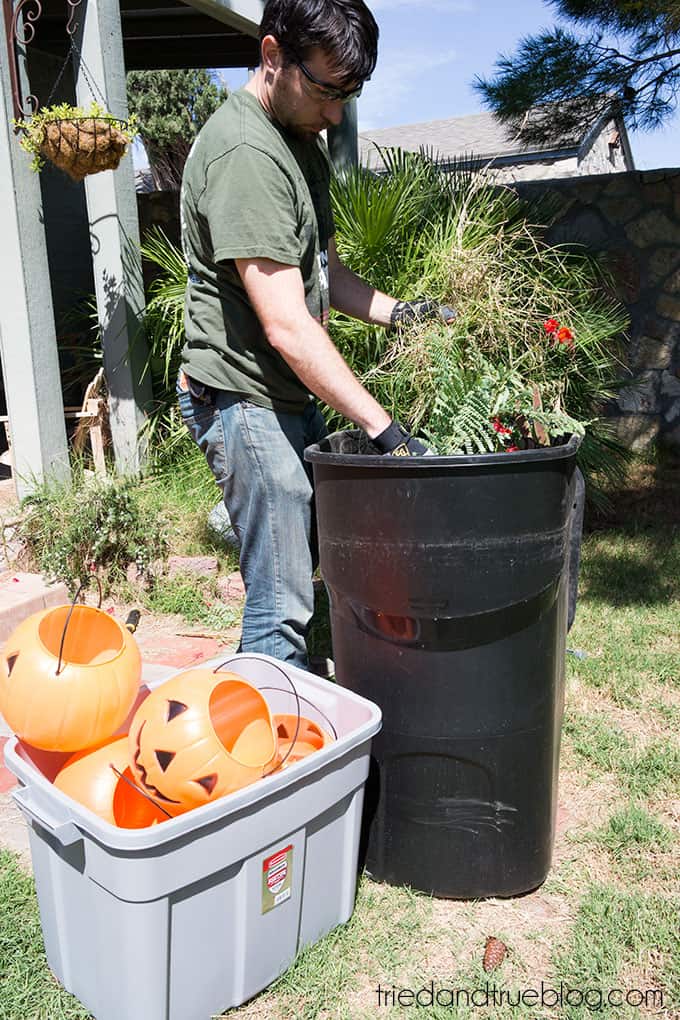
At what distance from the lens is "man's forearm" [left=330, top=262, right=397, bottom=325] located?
2.65 m

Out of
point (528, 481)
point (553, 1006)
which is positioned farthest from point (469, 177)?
point (553, 1006)

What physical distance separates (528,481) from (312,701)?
685 millimetres

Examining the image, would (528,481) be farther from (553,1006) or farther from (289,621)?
(553,1006)

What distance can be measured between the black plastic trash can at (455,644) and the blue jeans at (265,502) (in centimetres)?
21

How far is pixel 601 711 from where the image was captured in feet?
9.43

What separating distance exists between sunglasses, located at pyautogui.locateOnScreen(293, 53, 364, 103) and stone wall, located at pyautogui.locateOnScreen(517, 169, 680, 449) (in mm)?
3775

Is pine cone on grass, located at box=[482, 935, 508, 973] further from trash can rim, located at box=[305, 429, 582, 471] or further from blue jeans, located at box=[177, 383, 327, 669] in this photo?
trash can rim, located at box=[305, 429, 582, 471]

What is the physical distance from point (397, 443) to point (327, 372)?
23 cm

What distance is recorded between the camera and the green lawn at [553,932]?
1723 millimetres

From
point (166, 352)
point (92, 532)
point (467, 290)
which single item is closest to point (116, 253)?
point (166, 352)

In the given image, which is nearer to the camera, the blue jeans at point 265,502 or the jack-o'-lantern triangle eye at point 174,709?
the jack-o'-lantern triangle eye at point 174,709

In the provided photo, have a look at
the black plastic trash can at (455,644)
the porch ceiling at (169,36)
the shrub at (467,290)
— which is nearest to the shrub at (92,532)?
the shrub at (467,290)

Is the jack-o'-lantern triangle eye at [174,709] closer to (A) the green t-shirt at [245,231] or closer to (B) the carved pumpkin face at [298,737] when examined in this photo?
(B) the carved pumpkin face at [298,737]

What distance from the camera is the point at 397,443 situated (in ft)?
6.44
